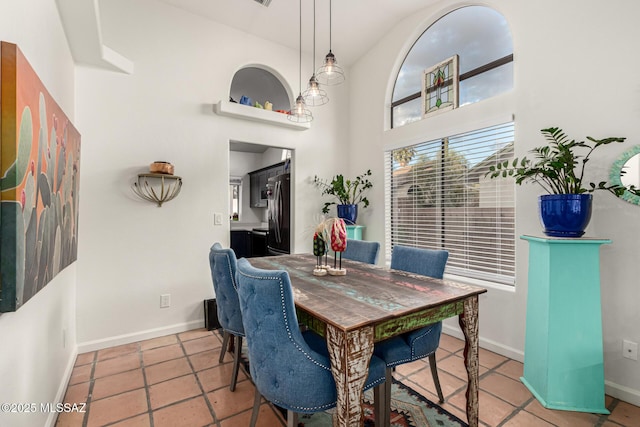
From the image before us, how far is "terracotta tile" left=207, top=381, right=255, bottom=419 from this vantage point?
5.95 feet

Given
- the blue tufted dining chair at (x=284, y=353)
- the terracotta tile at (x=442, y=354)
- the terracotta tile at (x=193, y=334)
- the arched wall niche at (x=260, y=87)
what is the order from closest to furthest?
the blue tufted dining chair at (x=284, y=353)
the terracotta tile at (x=442, y=354)
the terracotta tile at (x=193, y=334)
the arched wall niche at (x=260, y=87)

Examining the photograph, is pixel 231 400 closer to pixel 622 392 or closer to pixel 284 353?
pixel 284 353

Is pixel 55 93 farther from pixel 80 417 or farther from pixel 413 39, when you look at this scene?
pixel 413 39

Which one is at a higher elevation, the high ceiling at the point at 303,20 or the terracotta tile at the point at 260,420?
the high ceiling at the point at 303,20

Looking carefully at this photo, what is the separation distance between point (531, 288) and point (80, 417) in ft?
10.0

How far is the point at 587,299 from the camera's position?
1818 mm

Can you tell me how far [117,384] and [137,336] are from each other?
2.48 ft

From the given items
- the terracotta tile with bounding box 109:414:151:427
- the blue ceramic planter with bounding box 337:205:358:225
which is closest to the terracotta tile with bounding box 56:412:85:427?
the terracotta tile with bounding box 109:414:151:427

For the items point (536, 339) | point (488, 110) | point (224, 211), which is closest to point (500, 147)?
point (488, 110)

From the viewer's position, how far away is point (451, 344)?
9.08ft

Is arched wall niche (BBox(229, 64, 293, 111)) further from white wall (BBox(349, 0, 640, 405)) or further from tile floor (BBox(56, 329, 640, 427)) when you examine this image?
tile floor (BBox(56, 329, 640, 427))

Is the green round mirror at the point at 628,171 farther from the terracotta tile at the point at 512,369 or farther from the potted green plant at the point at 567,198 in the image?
the terracotta tile at the point at 512,369

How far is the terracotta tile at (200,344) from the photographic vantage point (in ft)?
8.58

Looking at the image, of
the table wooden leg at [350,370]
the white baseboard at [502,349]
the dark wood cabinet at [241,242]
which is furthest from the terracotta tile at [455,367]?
the dark wood cabinet at [241,242]
